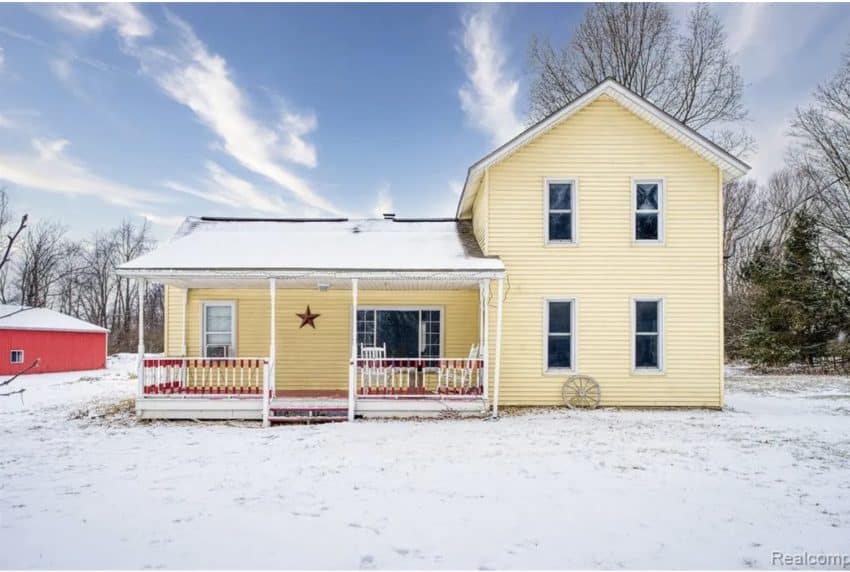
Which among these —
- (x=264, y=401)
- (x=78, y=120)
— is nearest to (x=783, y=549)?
(x=264, y=401)

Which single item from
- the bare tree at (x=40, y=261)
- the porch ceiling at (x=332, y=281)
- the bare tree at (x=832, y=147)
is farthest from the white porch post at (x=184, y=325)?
the bare tree at (x=832, y=147)

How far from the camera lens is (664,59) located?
22234 mm

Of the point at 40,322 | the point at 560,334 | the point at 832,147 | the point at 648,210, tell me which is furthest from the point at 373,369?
the point at 832,147

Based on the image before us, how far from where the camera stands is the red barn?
72.2 ft

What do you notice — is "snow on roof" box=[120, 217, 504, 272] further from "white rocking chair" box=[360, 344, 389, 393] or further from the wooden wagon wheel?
the wooden wagon wheel

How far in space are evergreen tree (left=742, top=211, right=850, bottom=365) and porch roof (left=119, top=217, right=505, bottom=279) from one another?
16282mm

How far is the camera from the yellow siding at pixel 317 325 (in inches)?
535

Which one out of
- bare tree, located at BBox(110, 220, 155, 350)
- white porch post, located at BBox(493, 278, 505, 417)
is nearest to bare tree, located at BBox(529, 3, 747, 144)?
white porch post, located at BBox(493, 278, 505, 417)

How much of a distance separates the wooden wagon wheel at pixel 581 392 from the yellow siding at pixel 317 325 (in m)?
2.62

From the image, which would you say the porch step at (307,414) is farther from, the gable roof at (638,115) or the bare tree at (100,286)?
the bare tree at (100,286)

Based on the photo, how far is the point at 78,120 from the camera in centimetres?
1516

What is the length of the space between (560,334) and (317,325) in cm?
594

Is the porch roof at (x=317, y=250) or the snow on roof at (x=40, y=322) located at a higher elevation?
the porch roof at (x=317, y=250)

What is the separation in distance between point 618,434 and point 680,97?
18294mm
